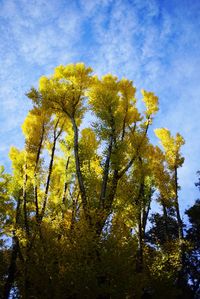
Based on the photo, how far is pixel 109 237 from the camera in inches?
433

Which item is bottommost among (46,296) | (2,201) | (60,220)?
(46,296)

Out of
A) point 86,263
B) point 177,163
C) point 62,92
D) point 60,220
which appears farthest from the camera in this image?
point 177,163

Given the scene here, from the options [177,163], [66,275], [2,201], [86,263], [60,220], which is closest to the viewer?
[86,263]

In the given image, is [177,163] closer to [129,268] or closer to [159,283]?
[159,283]

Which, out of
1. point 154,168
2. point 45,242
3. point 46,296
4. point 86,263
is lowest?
point 46,296

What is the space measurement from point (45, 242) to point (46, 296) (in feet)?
6.04

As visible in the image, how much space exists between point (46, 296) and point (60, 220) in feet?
8.74

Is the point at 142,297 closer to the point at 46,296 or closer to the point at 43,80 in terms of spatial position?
the point at 46,296

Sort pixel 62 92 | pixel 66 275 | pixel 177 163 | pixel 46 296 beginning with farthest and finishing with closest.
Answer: pixel 177 163, pixel 62 92, pixel 46 296, pixel 66 275

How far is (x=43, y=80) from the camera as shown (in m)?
13.5

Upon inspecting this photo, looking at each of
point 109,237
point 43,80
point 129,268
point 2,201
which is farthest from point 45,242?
point 2,201

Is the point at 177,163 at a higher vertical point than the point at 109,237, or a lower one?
higher

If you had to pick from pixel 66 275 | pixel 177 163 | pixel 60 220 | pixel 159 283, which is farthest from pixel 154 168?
pixel 66 275

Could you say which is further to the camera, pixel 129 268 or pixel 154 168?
pixel 154 168
